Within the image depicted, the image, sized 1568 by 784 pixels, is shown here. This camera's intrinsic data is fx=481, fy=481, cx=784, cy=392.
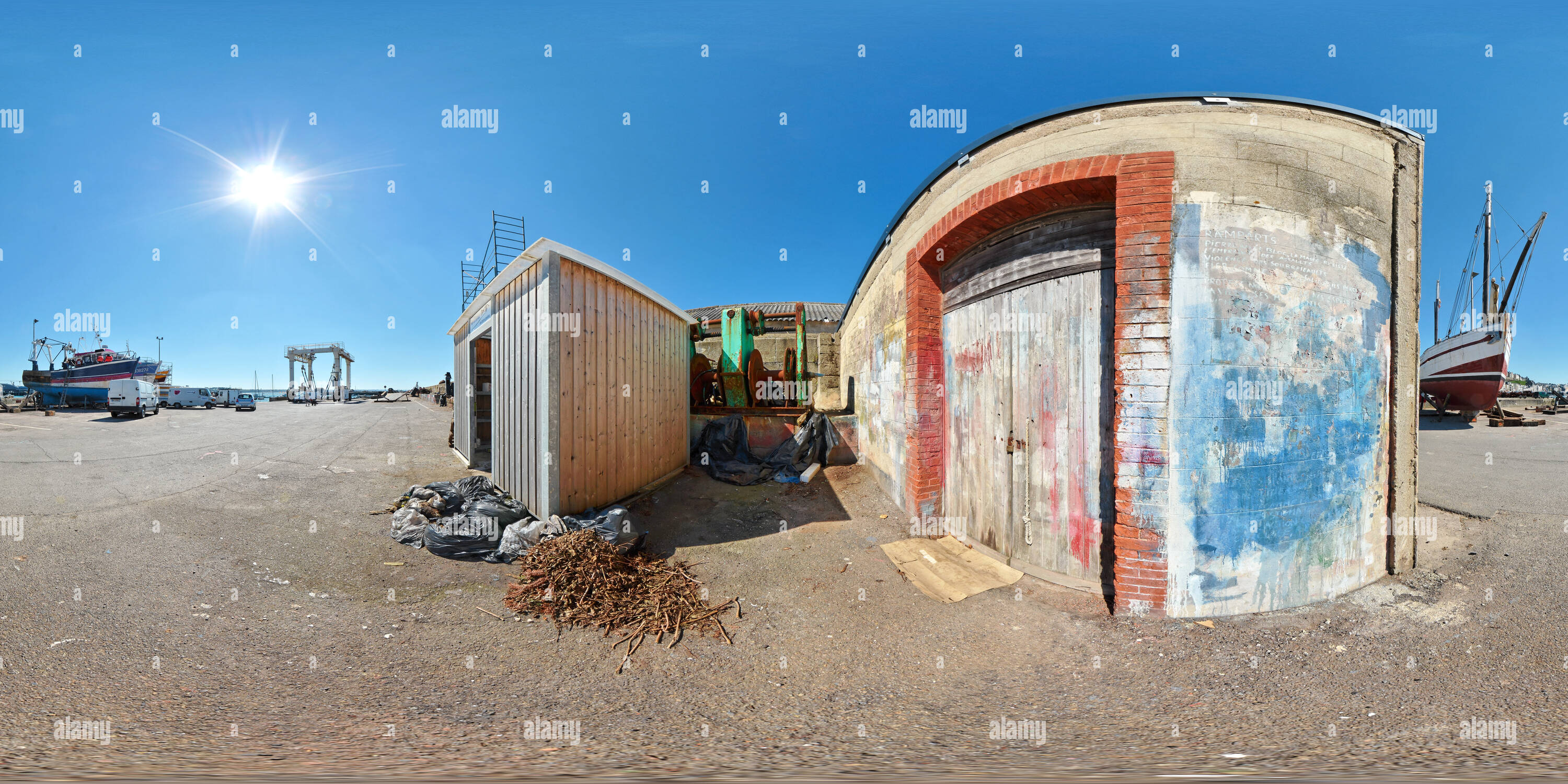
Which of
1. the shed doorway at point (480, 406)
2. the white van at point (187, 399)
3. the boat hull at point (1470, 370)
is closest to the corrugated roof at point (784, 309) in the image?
the shed doorway at point (480, 406)

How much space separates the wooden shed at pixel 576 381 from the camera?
16.9 feet

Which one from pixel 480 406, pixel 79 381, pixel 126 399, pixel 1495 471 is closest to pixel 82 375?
pixel 79 381

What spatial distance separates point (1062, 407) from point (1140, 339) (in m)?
0.80

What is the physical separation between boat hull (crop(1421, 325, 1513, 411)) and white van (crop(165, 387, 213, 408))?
5959cm

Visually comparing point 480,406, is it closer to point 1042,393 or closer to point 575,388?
point 575,388

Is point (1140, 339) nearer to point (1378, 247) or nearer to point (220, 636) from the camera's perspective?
point (1378, 247)

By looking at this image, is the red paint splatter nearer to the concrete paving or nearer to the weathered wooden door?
the weathered wooden door

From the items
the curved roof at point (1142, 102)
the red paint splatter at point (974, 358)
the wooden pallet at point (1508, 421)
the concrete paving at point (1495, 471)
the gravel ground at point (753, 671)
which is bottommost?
the gravel ground at point (753, 671)

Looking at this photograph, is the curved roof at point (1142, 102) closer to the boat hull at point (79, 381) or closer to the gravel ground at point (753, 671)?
the gravel ground at point (753, 671)

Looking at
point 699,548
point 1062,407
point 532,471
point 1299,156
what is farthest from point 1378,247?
point 532,471

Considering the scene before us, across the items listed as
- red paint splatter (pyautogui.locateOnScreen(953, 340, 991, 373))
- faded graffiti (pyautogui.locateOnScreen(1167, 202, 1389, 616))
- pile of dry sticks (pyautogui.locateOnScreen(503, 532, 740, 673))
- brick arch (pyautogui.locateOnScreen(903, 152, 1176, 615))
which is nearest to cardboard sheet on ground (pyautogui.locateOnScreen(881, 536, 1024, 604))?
brick arch (pyautogui.locateOnScreen(903, 152, 1176, 615))

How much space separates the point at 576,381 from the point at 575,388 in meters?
0.09

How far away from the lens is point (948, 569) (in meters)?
4.45

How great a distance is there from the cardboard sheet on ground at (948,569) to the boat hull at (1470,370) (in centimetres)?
2262
